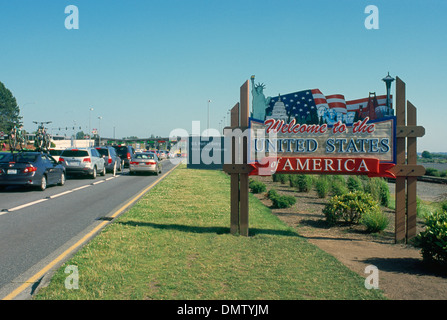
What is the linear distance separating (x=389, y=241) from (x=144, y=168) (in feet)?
68.3

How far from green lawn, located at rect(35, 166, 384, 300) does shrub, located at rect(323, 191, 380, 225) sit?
1.56 meters

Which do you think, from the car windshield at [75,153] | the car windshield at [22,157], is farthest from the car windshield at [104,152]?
the car windshield at [22,157]

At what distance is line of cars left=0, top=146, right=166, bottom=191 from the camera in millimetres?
15953

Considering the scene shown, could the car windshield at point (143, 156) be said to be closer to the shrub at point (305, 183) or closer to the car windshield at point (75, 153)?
the car windshield at point (75, 153)

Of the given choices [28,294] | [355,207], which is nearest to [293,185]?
[355,207]

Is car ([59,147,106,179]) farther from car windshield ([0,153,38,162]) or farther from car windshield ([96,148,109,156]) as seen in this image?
car windshield ([0,153,38,162])

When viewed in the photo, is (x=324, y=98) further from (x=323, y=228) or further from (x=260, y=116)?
(x=323, y=228)

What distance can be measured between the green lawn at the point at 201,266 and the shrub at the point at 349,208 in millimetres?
1557

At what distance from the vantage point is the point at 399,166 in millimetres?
8477

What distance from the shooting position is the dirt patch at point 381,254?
211 inches

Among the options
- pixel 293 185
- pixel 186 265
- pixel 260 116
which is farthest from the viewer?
pixel 293 185

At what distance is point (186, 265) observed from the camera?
606 centimetres

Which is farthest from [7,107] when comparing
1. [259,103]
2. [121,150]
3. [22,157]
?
[259,103]

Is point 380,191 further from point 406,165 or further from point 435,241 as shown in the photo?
point 435,241
